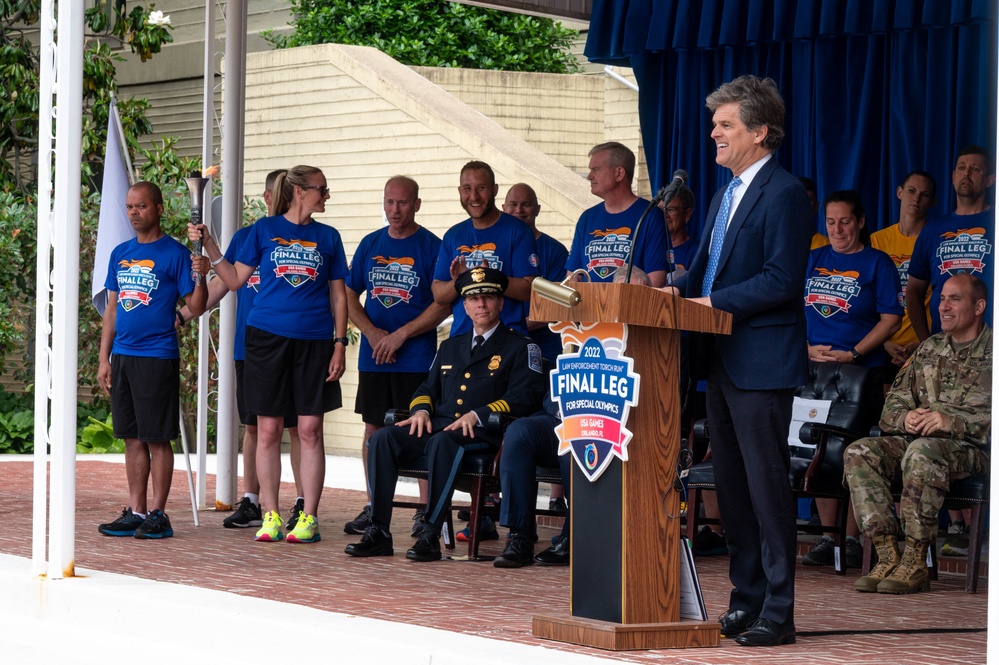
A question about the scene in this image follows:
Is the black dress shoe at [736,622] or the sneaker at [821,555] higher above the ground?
the black dress shoe at [736,622]

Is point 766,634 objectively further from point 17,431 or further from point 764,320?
point 17,431

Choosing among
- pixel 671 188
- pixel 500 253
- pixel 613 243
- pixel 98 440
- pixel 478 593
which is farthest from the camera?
pixel 98 440

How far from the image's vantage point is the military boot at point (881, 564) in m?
6.86

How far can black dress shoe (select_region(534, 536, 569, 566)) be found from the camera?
7609 millimetres

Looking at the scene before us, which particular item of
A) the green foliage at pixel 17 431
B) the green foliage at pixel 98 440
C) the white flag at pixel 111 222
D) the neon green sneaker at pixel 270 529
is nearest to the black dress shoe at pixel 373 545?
the neon green sneaker at pixel 270 529

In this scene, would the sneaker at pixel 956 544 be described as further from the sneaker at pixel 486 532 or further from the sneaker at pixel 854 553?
the sneaker at pixel 486 532

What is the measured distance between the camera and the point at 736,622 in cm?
536

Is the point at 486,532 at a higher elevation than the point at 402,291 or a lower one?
lower

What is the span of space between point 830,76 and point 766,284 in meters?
5.53

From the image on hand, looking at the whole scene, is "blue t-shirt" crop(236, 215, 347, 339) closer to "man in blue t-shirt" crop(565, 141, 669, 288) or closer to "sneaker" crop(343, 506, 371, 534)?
"sneaker" crop(343, 506, 371, 534)

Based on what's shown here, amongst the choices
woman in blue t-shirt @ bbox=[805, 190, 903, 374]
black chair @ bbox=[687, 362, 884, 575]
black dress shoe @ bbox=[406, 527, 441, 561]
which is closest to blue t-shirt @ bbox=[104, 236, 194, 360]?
black dress shoe @ bbox=[406, 527, 441, 561]

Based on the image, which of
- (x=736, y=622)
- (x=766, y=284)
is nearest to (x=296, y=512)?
(x=736, y=622)

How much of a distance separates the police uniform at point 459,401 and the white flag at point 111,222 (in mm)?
1941

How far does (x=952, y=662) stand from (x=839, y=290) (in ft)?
11.1
